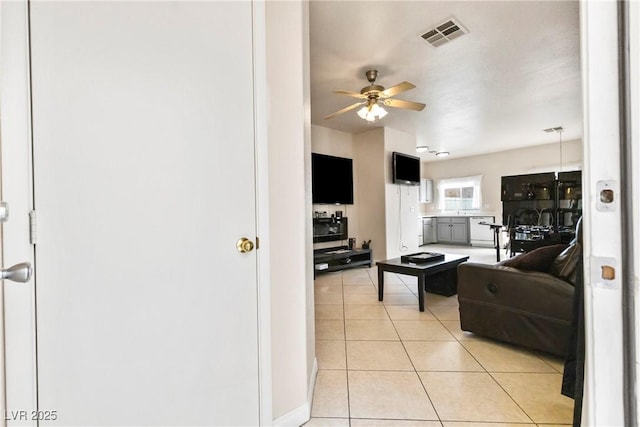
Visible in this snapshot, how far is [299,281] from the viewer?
140 cm

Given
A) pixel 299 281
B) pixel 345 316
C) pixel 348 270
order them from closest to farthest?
pixel 299 281, pixel 345 316, pixel 348 270

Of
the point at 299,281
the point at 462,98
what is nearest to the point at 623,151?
the point at 299,281

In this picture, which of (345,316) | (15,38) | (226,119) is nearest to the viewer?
(15,38)

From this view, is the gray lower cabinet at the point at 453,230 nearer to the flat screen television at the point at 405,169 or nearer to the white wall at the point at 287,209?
the flat screen television at the point at 405,169

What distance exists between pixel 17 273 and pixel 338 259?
4.16 m

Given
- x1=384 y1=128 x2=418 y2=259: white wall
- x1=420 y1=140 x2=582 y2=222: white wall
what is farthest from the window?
x1=384 y1=128 x2=418 y2=259: white wall

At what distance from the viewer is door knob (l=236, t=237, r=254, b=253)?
108 cm

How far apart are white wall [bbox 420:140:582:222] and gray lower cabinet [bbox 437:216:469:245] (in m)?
0.56

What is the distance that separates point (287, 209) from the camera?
4.44 feet

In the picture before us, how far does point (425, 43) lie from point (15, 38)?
2.76 metres

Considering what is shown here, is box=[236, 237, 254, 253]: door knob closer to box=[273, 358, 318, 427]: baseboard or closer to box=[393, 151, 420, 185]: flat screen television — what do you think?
box=[273, 358, 318, 427]: baseboard

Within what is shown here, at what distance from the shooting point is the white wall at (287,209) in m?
1.30

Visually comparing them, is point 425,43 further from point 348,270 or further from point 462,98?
point 348,270

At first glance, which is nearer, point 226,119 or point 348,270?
point 226,119
